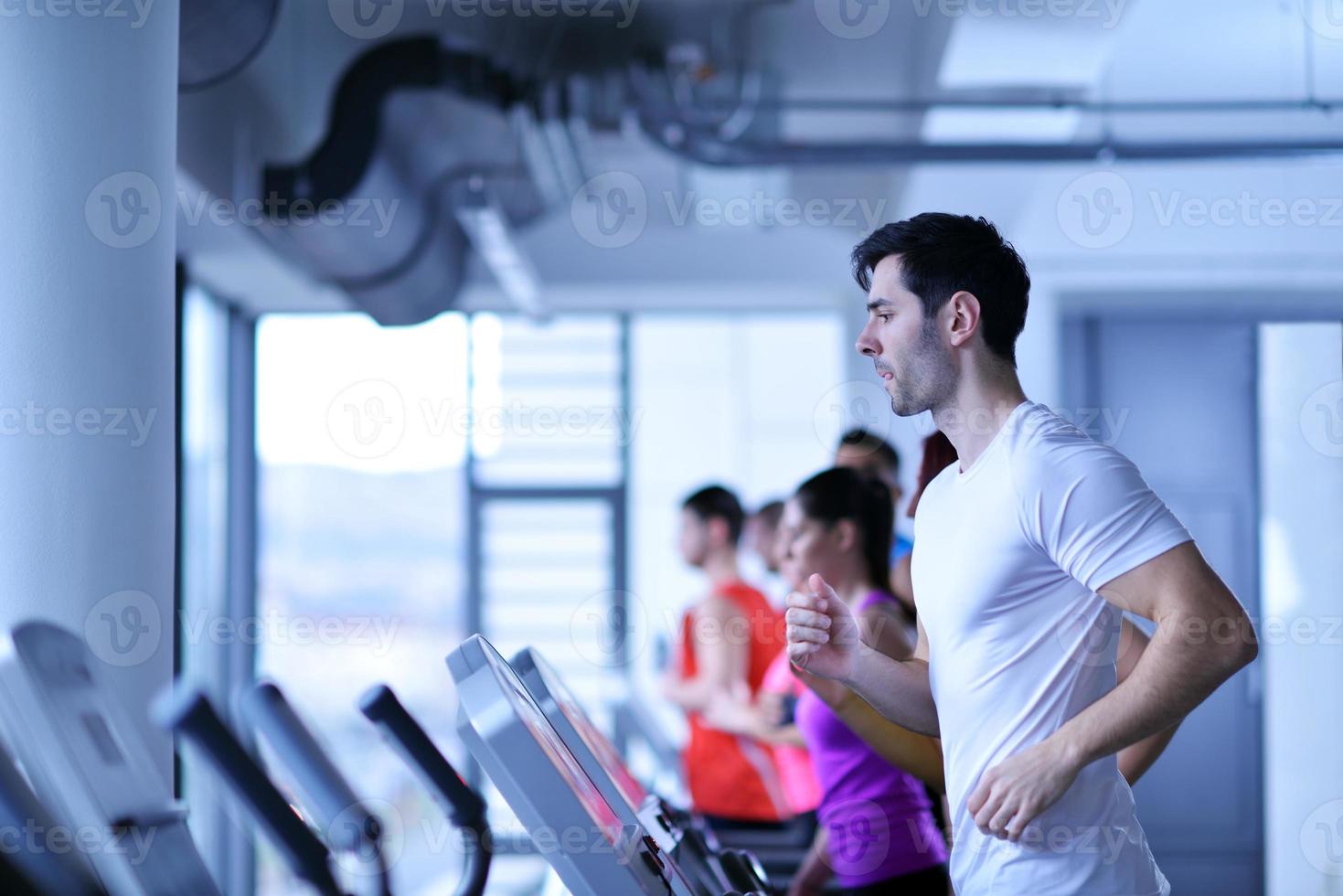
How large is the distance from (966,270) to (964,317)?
0.07 meters

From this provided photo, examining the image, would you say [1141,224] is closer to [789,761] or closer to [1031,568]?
[789,761]

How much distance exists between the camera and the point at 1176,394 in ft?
17.8

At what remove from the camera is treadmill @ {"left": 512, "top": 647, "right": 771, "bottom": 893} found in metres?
1.42

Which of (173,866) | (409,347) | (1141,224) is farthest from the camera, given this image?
(409,347)

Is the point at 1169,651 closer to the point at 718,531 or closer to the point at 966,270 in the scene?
the point at 966,270

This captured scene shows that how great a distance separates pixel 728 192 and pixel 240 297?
8.23 feet

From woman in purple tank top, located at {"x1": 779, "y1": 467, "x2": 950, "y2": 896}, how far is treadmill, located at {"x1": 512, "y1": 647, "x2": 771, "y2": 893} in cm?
27

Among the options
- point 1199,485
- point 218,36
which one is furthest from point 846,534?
point 1199,485

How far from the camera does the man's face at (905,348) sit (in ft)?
5.30

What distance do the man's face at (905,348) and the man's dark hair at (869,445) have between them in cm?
167

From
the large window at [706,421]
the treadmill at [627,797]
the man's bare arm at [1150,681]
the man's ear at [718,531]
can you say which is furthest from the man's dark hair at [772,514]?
the man's bare arm at [1150,681]

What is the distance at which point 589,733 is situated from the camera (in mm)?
1784

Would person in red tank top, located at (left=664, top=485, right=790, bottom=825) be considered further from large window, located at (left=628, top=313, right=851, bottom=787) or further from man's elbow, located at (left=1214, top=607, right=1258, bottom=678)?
large window, located at (left=628, top=313, right=851, bottom=787)

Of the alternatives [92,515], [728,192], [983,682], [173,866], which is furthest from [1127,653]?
[728,192]
